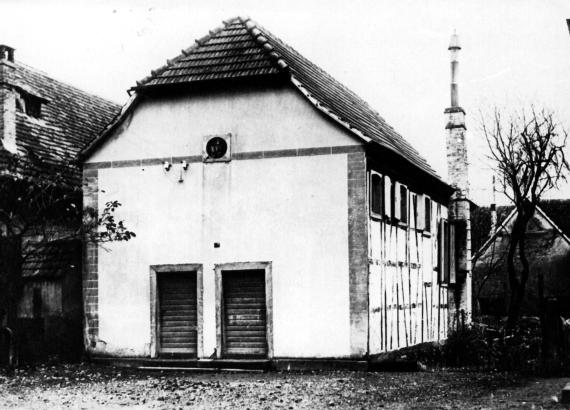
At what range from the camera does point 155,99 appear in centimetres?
2016

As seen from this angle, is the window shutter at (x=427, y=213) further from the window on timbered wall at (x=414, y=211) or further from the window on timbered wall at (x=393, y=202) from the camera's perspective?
the window on timbered wall at (x=393, y=202)

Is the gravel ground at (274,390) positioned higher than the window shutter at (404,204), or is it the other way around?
the window shutter at (404,204)

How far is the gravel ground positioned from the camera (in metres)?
12.5

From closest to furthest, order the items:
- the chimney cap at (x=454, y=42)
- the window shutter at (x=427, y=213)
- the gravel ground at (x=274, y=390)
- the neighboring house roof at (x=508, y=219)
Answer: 1. the gravel ground at (x=274, y=390)
2. the window shutter at (x=427, y=213)
3. the chimney cap at (x=454, y=42)
4. the neighboring house roof at (x=508, y=219)

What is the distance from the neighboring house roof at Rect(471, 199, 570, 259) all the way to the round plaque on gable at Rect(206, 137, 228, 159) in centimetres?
2423

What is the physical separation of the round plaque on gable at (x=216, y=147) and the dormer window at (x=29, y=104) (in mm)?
7356

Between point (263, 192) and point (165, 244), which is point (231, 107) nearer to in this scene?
point (263, 192)

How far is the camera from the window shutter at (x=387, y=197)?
2030 centimetres

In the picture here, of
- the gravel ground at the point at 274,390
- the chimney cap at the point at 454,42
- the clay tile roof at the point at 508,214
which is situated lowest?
the gravel ground at the point at 274,390

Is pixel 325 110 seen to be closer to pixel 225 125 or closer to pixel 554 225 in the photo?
pixel 225 125

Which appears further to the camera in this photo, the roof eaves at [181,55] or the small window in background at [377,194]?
the roof eaves at [181,55]

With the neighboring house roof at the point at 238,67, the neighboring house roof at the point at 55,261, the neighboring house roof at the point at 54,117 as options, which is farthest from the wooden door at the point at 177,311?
the neighboring house roof at the point at 54,117

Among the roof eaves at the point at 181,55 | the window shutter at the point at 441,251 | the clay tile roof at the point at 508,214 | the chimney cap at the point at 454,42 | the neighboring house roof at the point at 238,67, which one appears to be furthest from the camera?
the clay tile roof at the point at 508,214

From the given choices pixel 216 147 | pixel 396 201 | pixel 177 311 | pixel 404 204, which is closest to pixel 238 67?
pixel 216 147
